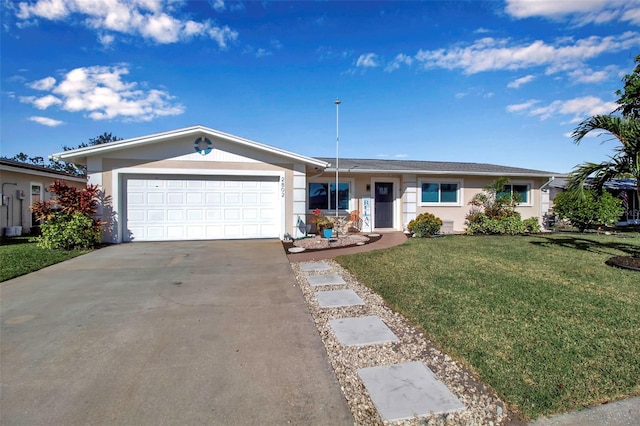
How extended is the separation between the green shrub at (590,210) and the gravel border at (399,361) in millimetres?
14317

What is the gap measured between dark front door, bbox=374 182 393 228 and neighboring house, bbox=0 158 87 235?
14458 millimetres

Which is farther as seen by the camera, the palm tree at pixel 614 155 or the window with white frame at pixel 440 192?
the window with white frame at pixel 440 192

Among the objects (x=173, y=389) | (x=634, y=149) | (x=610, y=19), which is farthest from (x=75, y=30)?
(x=610, y=19)

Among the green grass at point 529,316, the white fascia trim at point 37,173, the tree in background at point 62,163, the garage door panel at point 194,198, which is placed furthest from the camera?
the tree in background at point 62,163

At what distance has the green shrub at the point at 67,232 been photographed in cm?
909

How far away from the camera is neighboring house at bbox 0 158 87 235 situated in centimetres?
1253

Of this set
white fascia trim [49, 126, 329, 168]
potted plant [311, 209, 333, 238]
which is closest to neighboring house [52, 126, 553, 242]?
white fascia trim [49, 126, 329, 168]

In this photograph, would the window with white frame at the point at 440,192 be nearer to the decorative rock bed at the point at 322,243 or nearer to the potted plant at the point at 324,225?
the decorative rock bed at the point at 322,243

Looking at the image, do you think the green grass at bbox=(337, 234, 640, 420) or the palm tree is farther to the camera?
the palm tree

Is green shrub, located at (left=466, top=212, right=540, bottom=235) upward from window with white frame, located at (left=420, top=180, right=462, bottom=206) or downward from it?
downward

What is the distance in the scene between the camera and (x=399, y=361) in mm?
2984

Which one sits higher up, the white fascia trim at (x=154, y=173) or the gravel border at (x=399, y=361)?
the white fascia trim at (x=154, y=173)

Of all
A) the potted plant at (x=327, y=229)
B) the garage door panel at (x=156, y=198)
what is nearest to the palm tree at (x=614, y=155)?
the potted plant at (x=327, y=229)

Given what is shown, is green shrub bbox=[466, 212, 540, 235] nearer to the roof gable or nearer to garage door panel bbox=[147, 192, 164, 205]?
garage door panel bbox=[147, 192, 164, 205]
